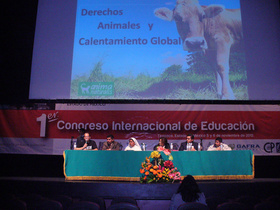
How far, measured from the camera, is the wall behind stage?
7.43 m

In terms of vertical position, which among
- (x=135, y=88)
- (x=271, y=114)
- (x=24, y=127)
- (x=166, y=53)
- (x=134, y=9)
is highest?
(x=134, y=9)

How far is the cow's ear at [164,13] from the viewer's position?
7.76 metres

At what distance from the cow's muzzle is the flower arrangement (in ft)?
12.5

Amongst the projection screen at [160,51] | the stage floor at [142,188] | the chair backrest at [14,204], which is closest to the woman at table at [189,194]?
the stage floor at [142,188]

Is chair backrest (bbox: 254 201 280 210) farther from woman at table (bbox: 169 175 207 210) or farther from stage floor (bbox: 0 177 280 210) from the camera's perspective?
stage floor (bbox: 0 177 280 210)

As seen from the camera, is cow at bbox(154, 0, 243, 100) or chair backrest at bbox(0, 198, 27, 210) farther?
cow at bbox(154, 0, 243, 100)

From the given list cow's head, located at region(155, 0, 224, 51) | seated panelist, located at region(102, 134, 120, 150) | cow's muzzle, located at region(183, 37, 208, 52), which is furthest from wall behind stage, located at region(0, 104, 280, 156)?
cow's head, located at region(155, 0, 224, 51)

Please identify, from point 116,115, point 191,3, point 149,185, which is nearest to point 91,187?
point 149,185

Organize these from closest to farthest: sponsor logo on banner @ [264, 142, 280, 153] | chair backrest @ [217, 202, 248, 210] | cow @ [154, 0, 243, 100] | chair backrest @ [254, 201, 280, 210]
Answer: chair backrest @ [254, 201, 280, 210], chair backrest @ [217, 202, 248, 210], sponsor logo on banner @ [264, 142, 280, 153], cow @ [154, 0, 243, 100]

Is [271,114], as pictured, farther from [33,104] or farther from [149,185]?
[33,104]

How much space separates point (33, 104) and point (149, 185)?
15.4 ft

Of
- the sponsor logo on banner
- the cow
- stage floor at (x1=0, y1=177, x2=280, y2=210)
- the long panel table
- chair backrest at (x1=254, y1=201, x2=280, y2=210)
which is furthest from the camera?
the cow

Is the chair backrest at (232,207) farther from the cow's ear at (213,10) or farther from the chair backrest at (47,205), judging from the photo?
the cow's ear at (213,10)

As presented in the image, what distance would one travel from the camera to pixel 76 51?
7770 mm
